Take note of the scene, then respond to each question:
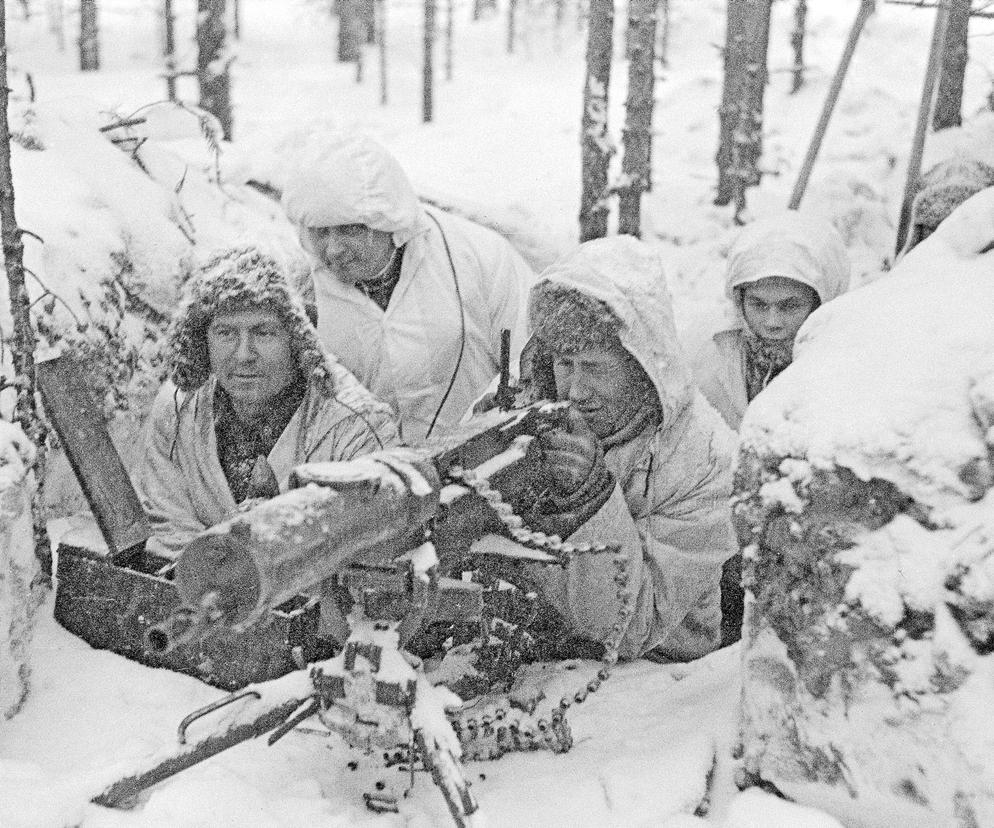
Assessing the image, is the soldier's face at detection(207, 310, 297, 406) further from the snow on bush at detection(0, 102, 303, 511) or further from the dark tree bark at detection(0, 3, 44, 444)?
the dark tree bark at detection(0, 3, 44, 444)

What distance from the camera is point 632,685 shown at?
2613 millimetres

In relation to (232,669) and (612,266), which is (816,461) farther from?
(232,669)

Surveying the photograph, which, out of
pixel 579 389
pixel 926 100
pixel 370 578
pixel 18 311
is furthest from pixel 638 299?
pixel 926 100

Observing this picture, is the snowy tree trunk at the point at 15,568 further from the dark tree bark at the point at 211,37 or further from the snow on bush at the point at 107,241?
the dark tree bark at the point at 211,37

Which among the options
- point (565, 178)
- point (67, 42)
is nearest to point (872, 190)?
point (565, 178)

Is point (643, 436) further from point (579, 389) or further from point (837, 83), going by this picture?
point (837, 83)

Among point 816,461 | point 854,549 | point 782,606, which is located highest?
point 816,461

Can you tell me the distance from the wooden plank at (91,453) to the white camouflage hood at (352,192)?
4.44 feet

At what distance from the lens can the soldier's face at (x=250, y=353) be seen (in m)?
2.93

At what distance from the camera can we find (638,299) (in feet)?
9.15

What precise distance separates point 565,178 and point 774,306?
495 inches

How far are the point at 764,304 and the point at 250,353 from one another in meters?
1.99

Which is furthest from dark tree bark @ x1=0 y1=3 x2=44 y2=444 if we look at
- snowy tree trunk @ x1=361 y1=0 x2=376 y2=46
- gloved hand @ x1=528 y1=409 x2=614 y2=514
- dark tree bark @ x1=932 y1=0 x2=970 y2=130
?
snowy tree trunk @ x1=361 y1=0 x2=376 y2=46

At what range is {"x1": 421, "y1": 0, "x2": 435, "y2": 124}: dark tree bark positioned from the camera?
1933 centimetres
